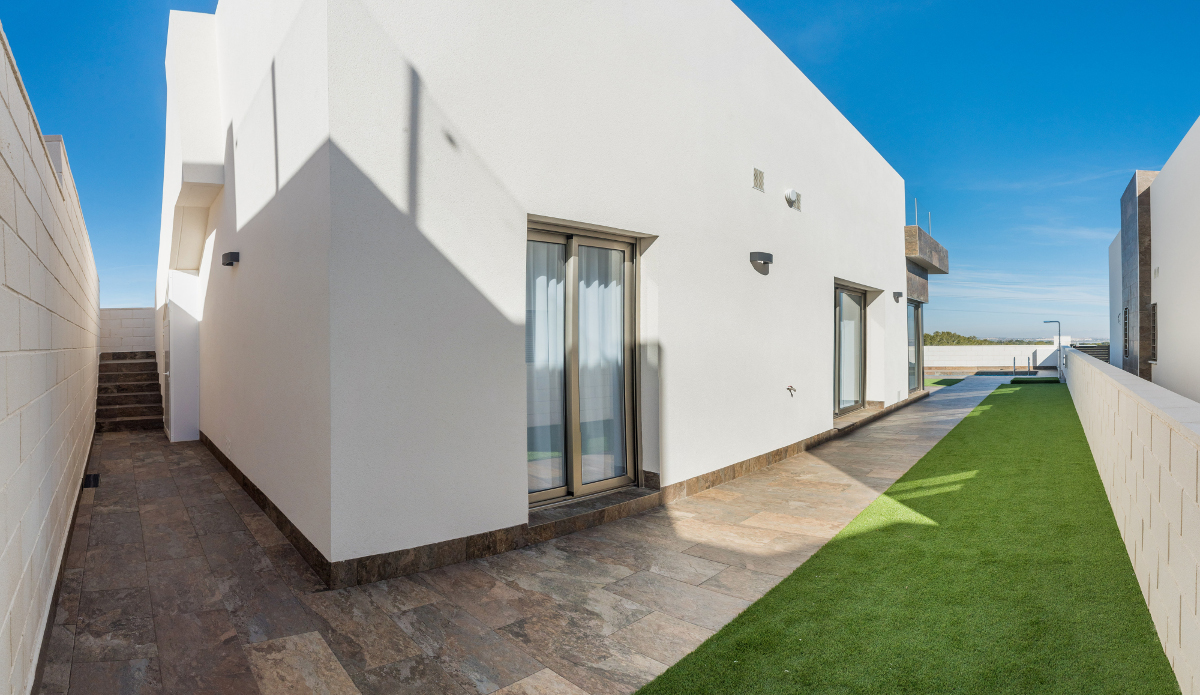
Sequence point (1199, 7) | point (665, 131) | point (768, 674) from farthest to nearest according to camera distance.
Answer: point (1199, 7) → point (665, 131) → point (768, 674)

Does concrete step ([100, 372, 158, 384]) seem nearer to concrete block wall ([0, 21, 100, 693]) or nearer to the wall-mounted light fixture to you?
concrete block wall ([0, 21, 100, 693])

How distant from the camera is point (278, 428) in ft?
12.4

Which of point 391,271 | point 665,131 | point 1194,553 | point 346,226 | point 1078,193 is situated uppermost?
point 1078,193

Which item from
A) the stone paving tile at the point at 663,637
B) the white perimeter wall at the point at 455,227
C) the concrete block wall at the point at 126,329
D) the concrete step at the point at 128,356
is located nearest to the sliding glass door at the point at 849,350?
the white perimeter wall at the point at 455,227

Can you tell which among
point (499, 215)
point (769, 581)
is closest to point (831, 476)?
point (769, 581)

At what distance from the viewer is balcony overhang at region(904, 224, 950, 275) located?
36.6 ft

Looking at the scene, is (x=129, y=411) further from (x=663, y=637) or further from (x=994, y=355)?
(x=994, y=355)

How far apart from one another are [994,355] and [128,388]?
28.5 metres

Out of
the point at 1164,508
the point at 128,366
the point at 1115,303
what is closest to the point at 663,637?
the point at 1164,508

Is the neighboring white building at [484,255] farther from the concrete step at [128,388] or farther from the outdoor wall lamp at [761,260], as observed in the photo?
the concrete step at [128,388]

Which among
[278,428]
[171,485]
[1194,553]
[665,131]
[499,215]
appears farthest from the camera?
[171,485]

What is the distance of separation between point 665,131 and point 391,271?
8.24ft

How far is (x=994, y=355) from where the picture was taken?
24.4 meters

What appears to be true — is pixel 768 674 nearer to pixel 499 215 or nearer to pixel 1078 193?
pixel 499 215
